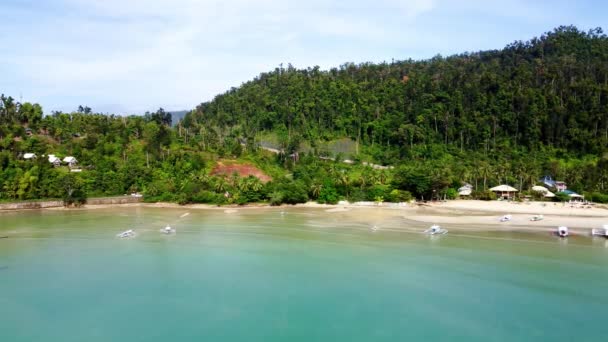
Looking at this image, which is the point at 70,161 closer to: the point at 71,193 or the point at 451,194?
the point at 71,193

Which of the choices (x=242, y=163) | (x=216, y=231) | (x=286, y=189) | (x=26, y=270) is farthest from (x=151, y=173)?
(x=26, y=270)

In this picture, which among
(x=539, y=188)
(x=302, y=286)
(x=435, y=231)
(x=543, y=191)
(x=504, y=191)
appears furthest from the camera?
(x=504, y=191)

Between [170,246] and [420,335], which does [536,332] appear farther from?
[170,246]

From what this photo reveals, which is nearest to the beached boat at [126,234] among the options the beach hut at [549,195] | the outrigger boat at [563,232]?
the outrigger boat at [563,232]

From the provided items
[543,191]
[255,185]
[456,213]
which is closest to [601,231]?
[456,213]

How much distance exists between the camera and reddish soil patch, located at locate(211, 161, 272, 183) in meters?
62.8

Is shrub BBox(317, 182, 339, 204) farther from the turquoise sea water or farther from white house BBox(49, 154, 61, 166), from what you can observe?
white house BBox(49, 154, 61, 166)

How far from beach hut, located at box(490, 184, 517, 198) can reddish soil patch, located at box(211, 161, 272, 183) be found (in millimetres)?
29229

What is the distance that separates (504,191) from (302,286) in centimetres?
3720

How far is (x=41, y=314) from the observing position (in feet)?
74.7

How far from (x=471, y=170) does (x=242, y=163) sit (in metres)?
32.3

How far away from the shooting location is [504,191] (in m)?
53.7

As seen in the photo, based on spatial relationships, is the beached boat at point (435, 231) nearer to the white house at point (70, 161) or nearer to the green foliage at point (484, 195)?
the green foliage at point (484, 195)

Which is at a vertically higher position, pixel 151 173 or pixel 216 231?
pixel 151 173
